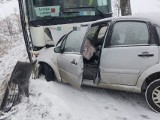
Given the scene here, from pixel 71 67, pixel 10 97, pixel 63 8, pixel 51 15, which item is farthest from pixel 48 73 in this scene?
pixel 63 8

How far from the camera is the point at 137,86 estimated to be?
20.1 ft

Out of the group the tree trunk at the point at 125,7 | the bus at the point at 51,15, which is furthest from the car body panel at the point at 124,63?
the tree trunk at the point at 125,7

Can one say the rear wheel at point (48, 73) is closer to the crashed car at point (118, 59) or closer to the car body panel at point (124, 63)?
the crashed car at point (118, 59)

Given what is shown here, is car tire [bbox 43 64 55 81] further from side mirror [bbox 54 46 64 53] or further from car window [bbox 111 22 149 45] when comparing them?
car window [bbox 111 22 149 45]

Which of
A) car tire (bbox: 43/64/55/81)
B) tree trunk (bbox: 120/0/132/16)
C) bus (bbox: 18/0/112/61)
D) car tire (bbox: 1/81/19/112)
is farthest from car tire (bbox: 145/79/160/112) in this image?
tree trunk (bbox: 120/0/132/16)

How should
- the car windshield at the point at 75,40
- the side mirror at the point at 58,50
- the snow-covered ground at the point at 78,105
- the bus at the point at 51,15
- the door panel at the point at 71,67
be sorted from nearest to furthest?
the snow-covered ground at the point at 78,105 < the door panel at the point at 71,67 < the car windshield at the point at 75,40 < the side mirror at the point at 58,50 < the bus at the point at 51,15

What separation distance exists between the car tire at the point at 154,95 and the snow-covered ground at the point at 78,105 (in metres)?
0.16

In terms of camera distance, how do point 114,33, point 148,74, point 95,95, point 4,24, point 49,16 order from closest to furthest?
point 148,74 < point 114,33 < point 95,95 < point 49,16 < point 4,24

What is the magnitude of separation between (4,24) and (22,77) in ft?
47.6

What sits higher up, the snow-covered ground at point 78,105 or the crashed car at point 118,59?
the crashed car at point 118,59

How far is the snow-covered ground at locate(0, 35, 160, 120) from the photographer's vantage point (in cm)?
606

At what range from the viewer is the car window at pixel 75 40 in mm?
6941

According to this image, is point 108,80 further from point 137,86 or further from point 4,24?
point 4,24

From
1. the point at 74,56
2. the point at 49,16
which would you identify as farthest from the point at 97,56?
the point at 49,16
